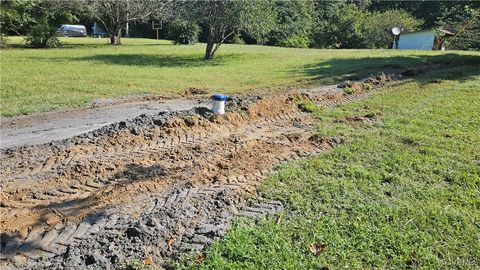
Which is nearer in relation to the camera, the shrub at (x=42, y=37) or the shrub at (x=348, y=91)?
the shrub at (x=348, y=91)

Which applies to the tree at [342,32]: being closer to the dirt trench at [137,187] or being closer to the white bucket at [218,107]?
the white bucket at [218,107]

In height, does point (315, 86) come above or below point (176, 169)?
above

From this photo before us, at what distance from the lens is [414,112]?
26.1 feet

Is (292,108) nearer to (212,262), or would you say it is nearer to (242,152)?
(242,152)

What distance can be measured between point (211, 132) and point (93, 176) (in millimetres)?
2225

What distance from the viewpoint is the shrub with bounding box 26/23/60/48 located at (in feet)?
81.4

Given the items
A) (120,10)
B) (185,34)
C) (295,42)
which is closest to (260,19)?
(120,10)

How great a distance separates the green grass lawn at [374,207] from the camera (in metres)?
3.26

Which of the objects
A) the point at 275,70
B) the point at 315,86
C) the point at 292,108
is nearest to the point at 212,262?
the point at 292,108

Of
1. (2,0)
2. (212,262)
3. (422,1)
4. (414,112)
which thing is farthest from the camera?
(422,1)

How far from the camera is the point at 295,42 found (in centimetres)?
3631

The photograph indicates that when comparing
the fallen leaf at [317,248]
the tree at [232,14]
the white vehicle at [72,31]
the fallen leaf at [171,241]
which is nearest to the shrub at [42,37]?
the tree at [232,14]

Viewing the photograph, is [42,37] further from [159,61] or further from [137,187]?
[137,187]

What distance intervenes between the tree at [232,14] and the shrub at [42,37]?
11.5 m
